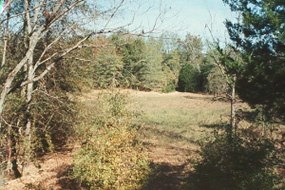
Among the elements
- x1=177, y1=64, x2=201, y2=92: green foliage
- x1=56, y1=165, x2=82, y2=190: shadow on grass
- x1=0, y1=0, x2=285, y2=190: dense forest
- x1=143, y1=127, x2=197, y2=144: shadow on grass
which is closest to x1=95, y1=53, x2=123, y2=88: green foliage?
x1=0, y1=0, x2=285, y2=190: dense forest

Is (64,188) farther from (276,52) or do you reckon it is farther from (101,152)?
(276,52)

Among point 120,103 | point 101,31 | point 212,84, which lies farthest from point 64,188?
point 212,84

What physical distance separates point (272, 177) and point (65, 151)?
40.4ft

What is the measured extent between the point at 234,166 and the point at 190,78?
5278cm

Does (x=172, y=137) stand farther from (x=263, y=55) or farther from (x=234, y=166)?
(x=263, y=55)

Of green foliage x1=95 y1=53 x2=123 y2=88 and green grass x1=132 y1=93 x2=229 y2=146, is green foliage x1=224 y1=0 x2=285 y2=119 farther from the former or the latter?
green grass x1=132 y1=93 x2=229 y2=146

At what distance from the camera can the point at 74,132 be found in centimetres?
1838

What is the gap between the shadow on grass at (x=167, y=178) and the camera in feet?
47.2

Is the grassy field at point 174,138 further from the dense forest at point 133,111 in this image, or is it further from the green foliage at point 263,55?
the green foliage at point 263,55

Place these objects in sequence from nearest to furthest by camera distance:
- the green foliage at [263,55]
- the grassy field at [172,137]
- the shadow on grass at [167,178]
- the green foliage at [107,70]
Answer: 1. the green foliage at [263,55]
2. the shadow on grass at [167,178]
3. the grassy field at [172,137]
4. the green foliage at [107,70]

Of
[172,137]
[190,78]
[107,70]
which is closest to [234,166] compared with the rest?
[107,70]

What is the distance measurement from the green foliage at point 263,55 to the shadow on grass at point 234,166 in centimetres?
110

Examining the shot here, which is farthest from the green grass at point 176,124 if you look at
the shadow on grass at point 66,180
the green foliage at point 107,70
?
the shadow on grass at point 66,180

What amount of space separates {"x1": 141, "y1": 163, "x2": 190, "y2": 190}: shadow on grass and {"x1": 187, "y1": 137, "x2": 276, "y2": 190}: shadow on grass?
2.81 metres
